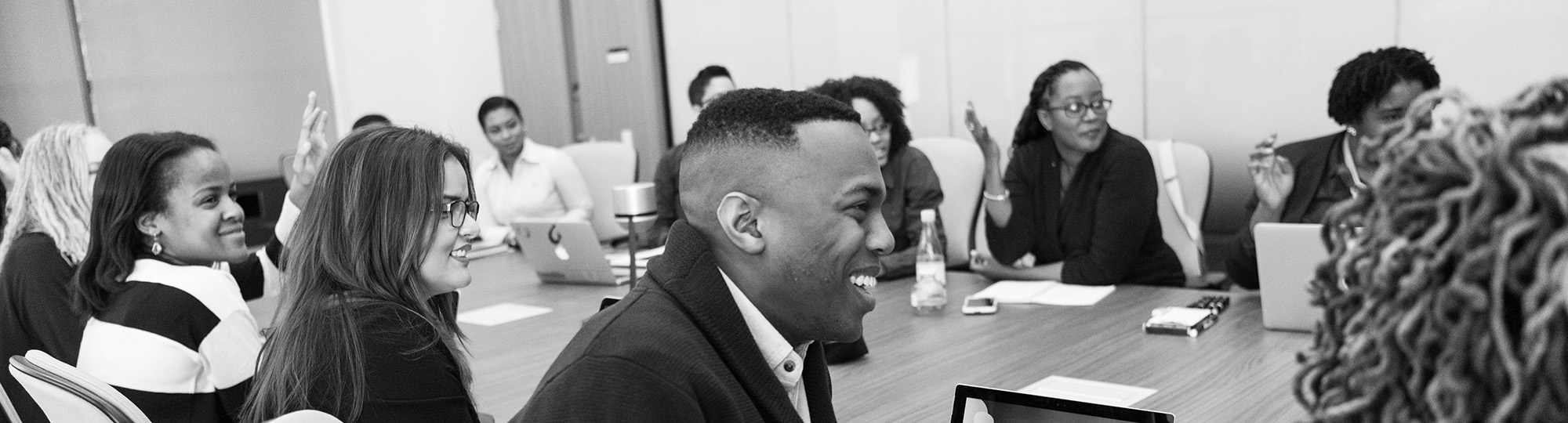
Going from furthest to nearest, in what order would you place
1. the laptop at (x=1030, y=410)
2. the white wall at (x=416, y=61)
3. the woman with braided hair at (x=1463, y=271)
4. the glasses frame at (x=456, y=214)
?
the white wall at (x=416, y=61) → the glasses frame at (x=456, y=214) → the laptop at (x=1030, y=410) → the woman with braided hair at (x=1463, y=271)

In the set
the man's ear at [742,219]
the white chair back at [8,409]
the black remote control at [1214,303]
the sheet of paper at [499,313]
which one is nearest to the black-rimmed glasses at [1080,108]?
the black remote control at [1214,303]

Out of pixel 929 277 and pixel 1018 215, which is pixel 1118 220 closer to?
pixel 1018 215

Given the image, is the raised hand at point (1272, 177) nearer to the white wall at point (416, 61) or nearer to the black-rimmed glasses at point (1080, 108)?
the black-rimmed glasses at point (1080, 108)

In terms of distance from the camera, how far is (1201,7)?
172 inches

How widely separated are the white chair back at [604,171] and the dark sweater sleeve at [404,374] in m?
3.59

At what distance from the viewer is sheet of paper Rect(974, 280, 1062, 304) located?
2727 mm

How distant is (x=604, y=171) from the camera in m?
5.49

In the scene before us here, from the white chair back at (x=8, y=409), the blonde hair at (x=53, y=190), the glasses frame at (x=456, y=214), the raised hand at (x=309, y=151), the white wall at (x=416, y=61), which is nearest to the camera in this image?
the glasses frame at (x=456, y=214)

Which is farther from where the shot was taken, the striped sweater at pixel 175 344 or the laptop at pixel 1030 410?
the striped sweater at pixel 175 344

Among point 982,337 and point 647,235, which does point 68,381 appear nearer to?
point 982,337

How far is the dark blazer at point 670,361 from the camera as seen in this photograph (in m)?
1.00

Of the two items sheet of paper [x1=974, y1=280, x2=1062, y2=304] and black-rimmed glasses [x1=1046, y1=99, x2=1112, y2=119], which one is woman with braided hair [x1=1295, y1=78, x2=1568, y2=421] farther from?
black-rimmed glasses [x1=1046, y1=99, x2=1112, y2=119]

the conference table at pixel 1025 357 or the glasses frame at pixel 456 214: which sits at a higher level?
the glasses frame at pixel 456 214

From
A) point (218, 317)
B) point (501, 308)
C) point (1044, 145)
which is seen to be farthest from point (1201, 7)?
point (218, 317)
